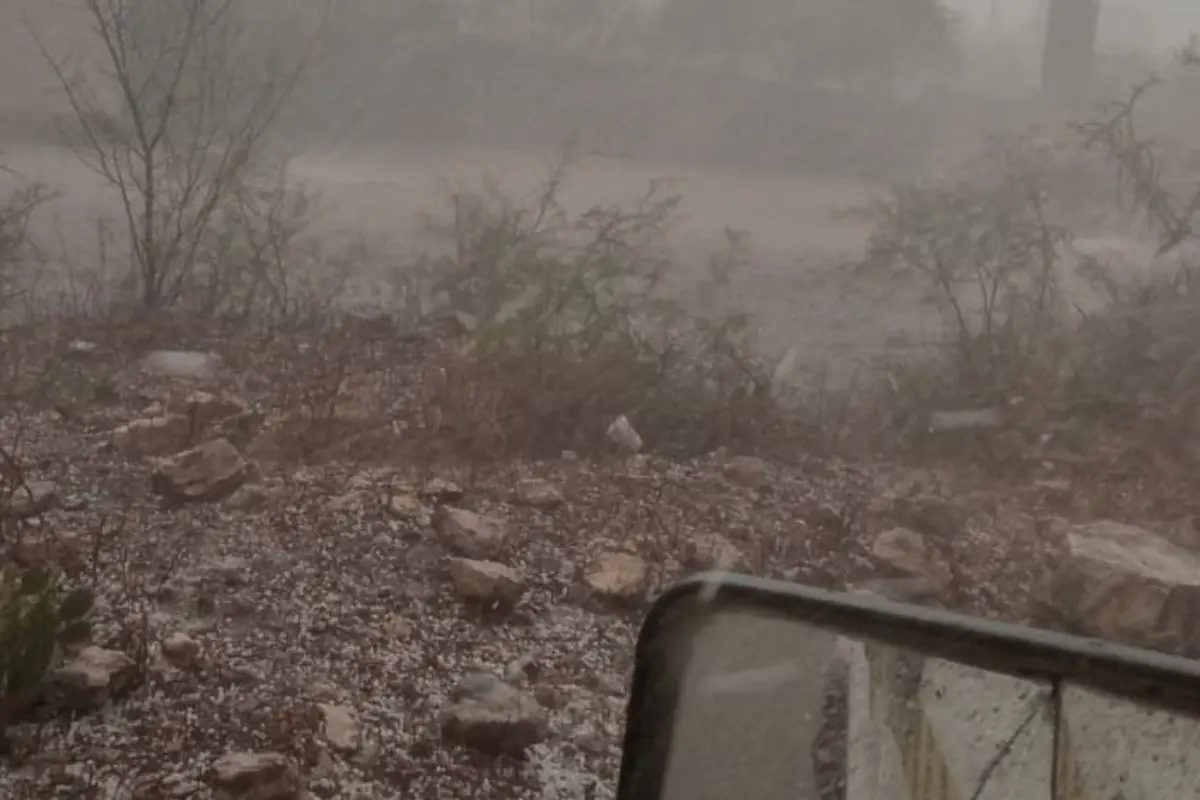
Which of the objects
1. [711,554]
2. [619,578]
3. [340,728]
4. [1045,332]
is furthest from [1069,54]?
[340,728]

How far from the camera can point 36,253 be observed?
5.97 feet

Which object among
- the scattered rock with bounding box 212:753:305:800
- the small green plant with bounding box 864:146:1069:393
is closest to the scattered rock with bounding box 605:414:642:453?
the small green plant with bounding box 864:146:1069:393

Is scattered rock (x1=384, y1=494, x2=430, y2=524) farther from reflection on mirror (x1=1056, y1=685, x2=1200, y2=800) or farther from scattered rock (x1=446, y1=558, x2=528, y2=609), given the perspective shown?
reflection on mirror (x1=1056, y1=685, x2=1200, y2=800)

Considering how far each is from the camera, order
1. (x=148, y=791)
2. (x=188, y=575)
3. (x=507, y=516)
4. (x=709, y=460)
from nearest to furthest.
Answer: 1. (x=148, y=791)
2. (x=188, y=575)
3. (x=507, y=516)
4. (x=709, y=460)

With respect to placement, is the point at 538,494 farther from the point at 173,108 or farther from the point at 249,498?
the point at 173,108

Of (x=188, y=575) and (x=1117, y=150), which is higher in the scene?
(x=1117, y=150)

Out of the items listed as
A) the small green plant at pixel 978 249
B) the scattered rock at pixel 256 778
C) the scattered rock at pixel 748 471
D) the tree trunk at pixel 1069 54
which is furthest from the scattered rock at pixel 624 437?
the tree trunk at pixel 1069 54

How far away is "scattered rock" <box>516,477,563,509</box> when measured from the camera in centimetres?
165

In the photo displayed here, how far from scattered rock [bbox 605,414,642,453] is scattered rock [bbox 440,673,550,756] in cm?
55

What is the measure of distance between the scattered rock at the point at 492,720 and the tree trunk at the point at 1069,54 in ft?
4.62

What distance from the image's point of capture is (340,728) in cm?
127

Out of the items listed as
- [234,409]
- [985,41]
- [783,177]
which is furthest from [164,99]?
[985,41]

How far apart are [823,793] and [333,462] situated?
1.29 metres

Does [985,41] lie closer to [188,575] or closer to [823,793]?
[188,575]
